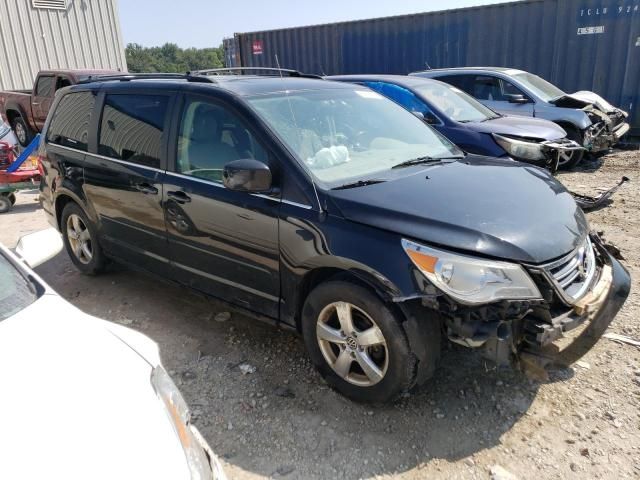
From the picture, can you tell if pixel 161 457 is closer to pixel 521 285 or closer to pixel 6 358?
pixel 6 358

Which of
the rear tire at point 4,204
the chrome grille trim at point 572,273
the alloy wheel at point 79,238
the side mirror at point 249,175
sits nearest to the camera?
the chrome grille trim at point 572,273

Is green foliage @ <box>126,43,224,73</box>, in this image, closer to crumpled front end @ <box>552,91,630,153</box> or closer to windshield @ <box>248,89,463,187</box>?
crumpled front end @ <box>552,91,630,153</box>

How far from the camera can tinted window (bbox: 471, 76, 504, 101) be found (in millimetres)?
8852

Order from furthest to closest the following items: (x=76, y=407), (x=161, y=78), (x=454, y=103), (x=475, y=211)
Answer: (x=454, y=103)
(x=161, y=78)
(x=475, y=211)
(x=76, y=407)

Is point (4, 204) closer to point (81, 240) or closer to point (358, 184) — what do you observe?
point (81, 240)

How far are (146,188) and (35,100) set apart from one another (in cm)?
949

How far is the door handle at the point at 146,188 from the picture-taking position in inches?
142

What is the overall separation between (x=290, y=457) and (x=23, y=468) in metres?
1.42

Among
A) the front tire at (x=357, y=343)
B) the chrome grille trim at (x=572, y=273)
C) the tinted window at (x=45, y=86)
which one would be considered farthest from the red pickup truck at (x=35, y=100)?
the chrome grille trim at (x=572, y=273)

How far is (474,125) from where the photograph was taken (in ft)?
21.2

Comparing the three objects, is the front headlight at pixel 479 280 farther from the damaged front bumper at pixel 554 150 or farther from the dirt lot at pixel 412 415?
the damaged front bumper at pixel 554 150

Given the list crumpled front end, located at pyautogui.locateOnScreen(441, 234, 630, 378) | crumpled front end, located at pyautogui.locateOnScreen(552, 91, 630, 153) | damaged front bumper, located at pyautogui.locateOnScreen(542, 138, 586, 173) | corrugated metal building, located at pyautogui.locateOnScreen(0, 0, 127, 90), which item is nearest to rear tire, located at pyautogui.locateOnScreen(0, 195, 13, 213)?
crumpled front end, located at pyautogui.locateOnScreen(441, 234, 630, 378)

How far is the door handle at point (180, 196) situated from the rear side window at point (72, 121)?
1360 mm

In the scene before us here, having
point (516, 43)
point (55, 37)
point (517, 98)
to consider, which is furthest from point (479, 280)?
point (55, 37)
